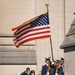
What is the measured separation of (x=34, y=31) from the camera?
1936cm

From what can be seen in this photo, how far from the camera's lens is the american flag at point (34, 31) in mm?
19141

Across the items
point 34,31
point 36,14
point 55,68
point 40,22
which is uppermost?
point 36,14

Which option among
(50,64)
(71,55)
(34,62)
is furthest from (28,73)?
(71,55)

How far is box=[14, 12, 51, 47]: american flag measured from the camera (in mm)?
19141

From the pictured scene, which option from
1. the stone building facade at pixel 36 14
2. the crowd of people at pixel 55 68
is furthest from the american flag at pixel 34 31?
the stone building facade at pixel 36 14

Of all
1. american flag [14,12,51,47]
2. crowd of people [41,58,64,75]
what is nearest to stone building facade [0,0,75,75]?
crowd of people [41,58,64,75]

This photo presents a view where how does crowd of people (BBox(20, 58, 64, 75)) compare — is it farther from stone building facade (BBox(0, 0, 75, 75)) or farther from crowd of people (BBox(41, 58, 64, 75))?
stone building facade (BBox(0, 0, 75, 75))

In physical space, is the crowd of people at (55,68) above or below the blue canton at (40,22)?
below

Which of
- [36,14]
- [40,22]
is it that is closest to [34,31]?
[40,22]

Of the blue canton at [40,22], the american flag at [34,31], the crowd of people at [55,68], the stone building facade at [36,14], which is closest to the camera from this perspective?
the crowd of people at [55,68]

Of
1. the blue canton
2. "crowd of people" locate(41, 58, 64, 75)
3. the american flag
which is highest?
the blue canton

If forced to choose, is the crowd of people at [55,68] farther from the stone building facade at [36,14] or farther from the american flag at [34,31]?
the stone building facade at [36,14]

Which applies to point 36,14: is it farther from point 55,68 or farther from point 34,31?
point 55,68

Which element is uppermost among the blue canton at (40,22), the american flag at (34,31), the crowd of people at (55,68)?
the blue canton at (40,22)
